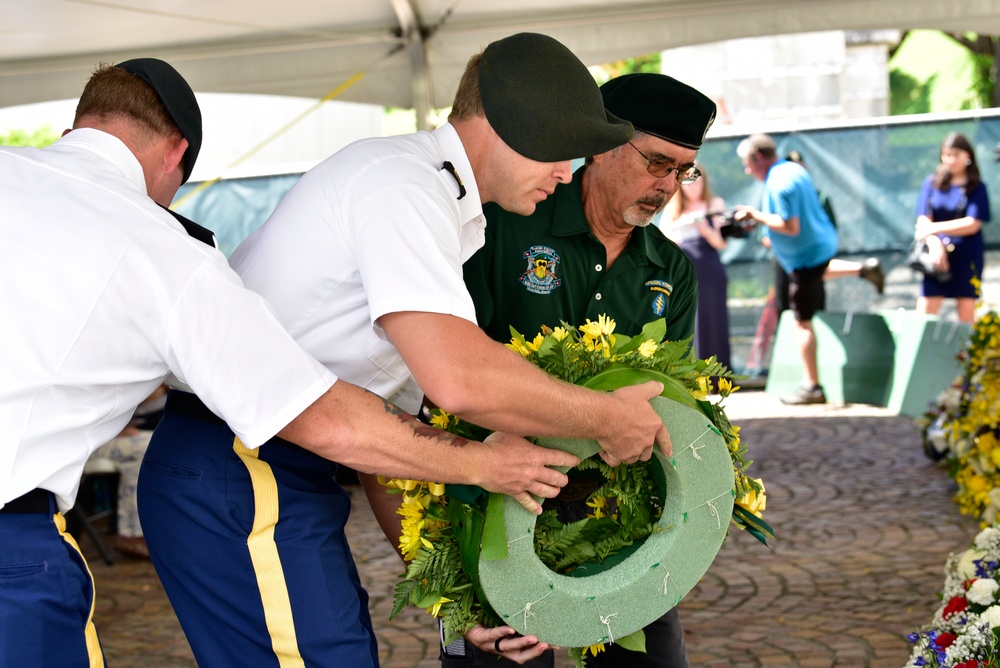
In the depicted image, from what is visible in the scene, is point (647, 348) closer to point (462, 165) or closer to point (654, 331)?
point (654, 331)

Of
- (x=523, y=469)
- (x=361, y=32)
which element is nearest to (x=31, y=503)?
(x=523, y=469)

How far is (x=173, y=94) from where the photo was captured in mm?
2225

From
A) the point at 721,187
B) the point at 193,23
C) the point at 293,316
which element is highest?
the point at 193,23

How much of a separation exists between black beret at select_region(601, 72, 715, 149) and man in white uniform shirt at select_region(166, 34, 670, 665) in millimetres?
762

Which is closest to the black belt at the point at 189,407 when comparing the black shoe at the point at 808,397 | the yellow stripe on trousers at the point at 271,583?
the yellow stripe on trousers at the point at 271,583

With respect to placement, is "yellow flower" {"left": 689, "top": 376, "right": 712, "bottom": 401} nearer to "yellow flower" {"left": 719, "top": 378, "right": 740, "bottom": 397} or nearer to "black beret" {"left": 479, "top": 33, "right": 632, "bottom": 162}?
"yellow flower" {"left": 719, "top": 378, "right": 740, "bottom": 397}

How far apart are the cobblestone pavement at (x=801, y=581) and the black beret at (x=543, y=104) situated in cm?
281

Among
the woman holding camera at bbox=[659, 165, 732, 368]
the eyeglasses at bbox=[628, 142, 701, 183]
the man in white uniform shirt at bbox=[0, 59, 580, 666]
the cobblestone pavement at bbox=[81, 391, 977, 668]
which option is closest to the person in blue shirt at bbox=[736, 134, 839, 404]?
the woman holding camera at bbox=[659, 165, 732, 368]

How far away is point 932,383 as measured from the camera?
8906mm

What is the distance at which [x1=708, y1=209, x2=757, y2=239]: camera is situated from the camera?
9969mm

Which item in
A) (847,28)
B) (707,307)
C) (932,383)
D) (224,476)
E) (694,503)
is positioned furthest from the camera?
(707,307)

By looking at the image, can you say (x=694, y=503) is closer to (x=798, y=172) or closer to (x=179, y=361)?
(x=179, y=361)

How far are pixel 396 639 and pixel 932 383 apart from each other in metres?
5.76

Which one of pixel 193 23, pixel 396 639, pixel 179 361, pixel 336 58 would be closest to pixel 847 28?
pixel 336 58
